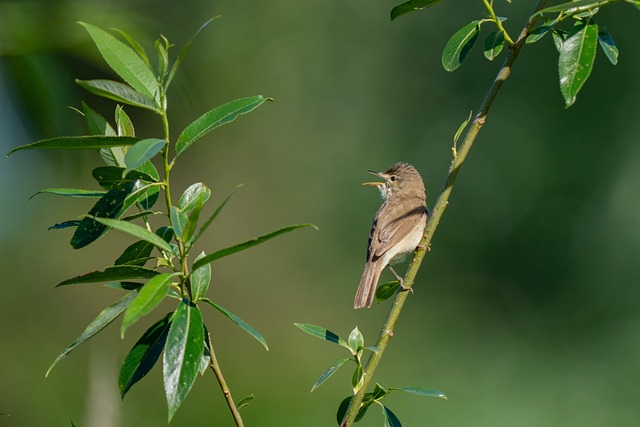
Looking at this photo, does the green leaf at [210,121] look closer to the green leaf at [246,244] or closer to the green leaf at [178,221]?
the green leaf at [178,221]

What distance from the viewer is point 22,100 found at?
18.6 feet

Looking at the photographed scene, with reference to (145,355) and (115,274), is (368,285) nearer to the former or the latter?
(145,355)

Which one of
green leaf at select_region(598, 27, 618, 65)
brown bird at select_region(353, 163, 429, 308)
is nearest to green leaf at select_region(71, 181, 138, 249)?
green leaf at select_region(598, 27, 618, 65)

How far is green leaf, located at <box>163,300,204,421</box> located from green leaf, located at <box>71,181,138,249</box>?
24cm

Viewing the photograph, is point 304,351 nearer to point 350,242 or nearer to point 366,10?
point 350,242

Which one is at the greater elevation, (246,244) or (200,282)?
(246,244)

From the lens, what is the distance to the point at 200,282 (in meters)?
1.48

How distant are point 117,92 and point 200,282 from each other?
379 millimetres

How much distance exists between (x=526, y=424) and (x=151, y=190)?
238 inches

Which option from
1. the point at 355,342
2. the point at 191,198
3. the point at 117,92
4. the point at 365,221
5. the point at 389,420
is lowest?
the point at 365,221

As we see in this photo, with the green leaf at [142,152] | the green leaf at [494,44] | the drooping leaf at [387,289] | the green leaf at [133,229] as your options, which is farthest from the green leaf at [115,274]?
the green leaf at [494,44]

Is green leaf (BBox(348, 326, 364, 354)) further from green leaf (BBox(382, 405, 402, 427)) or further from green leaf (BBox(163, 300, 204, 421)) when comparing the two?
green leaf (BBox(163, 300, 204, 421))

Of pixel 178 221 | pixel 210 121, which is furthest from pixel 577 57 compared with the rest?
pixel 178 221

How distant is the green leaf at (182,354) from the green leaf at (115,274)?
0.08 m
